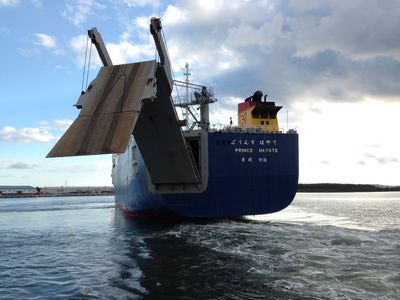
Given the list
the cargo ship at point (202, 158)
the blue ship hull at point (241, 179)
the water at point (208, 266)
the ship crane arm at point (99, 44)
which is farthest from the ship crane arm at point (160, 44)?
the water at point (208, 266)

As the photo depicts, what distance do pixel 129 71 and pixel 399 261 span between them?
1110 centimetres

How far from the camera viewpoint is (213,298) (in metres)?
8.39

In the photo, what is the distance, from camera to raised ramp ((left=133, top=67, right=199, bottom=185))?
18391 mm

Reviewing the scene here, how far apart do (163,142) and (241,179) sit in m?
5.09

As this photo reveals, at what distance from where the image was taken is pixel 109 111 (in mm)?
13766

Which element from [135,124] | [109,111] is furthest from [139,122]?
Result: [109,111]

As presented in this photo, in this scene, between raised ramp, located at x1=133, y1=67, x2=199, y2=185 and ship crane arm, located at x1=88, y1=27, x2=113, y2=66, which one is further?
raised ramp, located at x1=133, y1=67, x2=199, y2=185

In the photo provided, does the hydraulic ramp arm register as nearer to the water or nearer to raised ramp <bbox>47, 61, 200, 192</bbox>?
raised ramp <bbox>47, 61, 200, 192</bbox>

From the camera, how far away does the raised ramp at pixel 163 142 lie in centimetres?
1839

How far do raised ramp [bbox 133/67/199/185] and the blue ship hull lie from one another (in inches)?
42.4

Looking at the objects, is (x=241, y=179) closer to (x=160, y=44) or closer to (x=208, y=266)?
(x=160, y=44)

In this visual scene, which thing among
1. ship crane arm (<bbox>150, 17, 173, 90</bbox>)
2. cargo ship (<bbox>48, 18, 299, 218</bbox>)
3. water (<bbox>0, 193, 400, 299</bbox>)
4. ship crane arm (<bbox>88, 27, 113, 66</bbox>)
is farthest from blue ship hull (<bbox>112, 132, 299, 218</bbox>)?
ship crane arm (<bbox>88, 27, 113, 66</bbox>)

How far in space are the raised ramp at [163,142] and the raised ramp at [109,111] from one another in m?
1.77

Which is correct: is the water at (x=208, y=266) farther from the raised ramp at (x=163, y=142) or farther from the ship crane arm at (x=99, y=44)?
the ship crane arm at (x=99, y=44)
